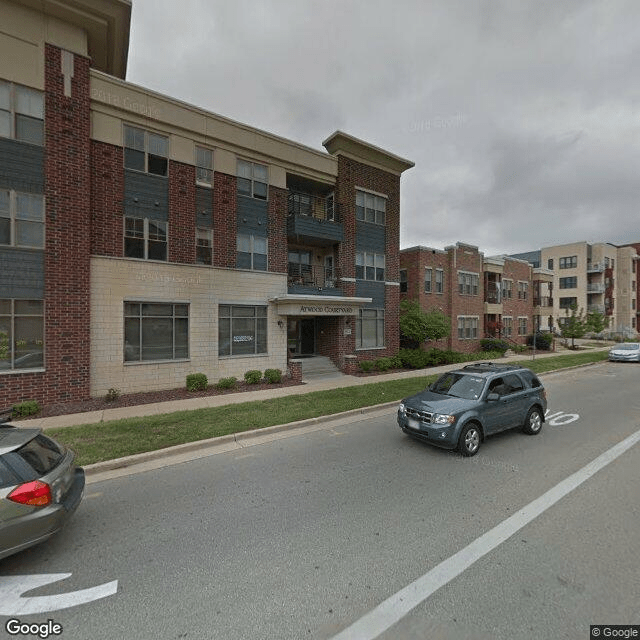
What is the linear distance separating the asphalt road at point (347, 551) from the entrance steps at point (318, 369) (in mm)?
9731

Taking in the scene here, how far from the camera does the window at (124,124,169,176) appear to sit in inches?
501

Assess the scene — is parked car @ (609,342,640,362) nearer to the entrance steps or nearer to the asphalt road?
the entrance steps

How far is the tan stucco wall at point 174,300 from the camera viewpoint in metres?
11.9

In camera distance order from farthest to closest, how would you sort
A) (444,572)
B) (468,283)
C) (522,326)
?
(522,326) < (468,283) < (444,572)

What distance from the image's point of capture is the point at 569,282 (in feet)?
171

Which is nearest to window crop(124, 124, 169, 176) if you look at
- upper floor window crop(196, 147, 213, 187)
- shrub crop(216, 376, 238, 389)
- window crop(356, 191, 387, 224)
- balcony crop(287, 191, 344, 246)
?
upper floor window crop(196, 147, 213, 187)

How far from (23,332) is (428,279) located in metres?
22.8

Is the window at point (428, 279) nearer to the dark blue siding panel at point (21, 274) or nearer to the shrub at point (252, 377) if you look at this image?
the shrub at point (252, 377)

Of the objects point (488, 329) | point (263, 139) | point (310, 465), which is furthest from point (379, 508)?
point (488, 329)

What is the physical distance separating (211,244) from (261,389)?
21.4ft

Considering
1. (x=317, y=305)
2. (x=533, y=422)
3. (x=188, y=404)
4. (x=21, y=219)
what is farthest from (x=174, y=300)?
(x=533, y=422)

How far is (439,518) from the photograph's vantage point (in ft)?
14.8

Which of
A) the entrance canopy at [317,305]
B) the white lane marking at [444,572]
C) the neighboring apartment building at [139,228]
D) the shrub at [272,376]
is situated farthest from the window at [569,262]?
the white lane marking at [444,572]

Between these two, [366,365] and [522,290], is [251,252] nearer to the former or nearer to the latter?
[366,365]
